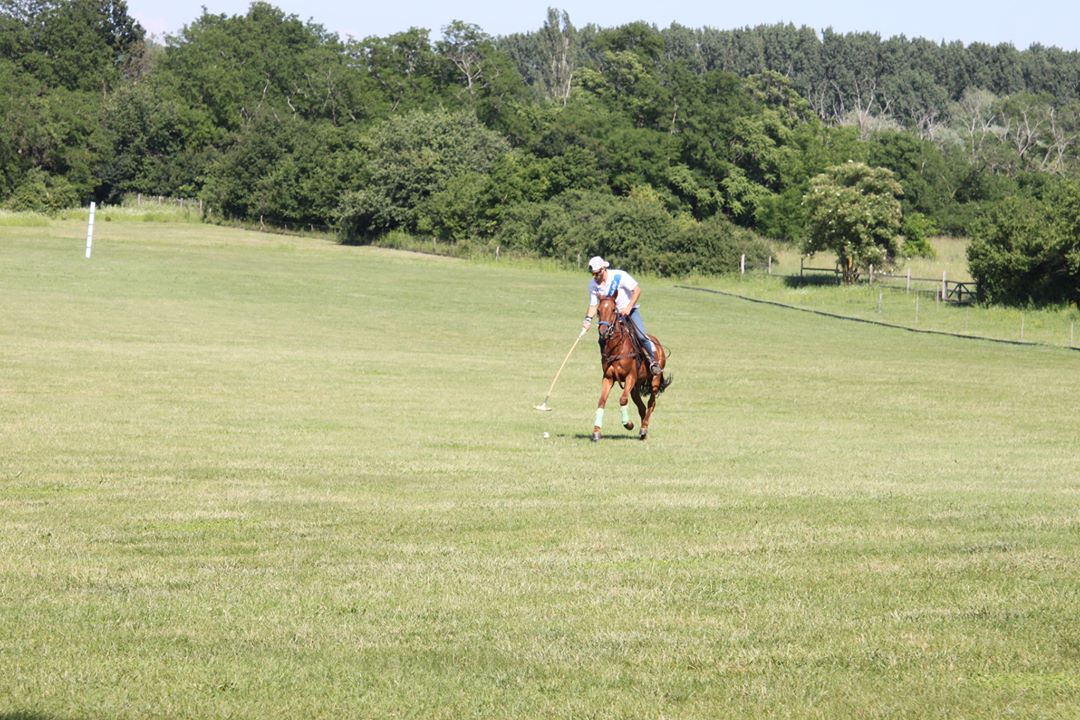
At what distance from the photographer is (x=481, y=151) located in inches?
5236

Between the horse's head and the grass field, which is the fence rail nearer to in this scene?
the grass field

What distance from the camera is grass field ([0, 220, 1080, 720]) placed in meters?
8.02

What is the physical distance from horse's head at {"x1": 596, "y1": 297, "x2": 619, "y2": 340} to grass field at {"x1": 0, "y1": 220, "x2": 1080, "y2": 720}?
1.87 meters

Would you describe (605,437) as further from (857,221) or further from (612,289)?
(857,221)

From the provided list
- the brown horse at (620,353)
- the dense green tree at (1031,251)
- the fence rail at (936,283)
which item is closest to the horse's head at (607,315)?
the brown horse at (620,353)

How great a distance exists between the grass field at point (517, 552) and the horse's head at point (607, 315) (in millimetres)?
1870

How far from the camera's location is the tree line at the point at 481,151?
367 ft

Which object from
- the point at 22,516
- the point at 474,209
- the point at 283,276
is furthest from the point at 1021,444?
the point at 474,209

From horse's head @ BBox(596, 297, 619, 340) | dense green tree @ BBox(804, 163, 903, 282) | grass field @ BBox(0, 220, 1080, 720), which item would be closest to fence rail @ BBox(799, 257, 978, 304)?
dense green tree @ BBox(804, 163, 903, 282)

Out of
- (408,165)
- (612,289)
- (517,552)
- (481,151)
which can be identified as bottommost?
(517,552)

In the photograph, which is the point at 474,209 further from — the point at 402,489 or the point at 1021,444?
the point at 402,489

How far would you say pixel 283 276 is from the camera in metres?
82.1

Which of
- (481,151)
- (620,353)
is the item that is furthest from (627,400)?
(481,151)

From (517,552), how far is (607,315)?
10553 millimetres
